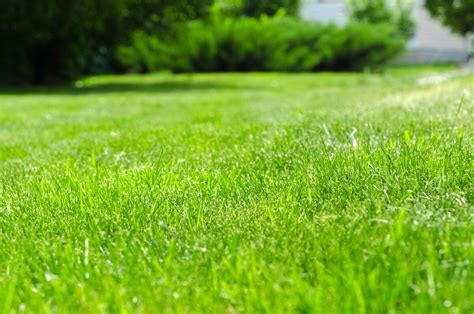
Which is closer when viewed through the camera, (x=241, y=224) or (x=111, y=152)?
(x=241, y=224)

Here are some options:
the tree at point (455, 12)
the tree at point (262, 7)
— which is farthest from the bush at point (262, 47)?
the tree at point (262, 7)

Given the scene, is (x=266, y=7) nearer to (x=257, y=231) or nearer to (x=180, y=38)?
(x=180, y=38)

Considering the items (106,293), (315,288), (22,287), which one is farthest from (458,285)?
(22,287)

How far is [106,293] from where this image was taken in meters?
1.42

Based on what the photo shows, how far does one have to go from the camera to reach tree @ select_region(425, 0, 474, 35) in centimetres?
2731

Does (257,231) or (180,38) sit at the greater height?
(257,231)

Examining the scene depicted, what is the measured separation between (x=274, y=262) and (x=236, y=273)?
12 centimetres

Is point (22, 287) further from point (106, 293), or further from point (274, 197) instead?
point (274, 197)

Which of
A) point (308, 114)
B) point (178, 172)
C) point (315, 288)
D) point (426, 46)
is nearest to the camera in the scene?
point (315, 288)

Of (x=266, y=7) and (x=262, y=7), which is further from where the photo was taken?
(x=266, y=7)

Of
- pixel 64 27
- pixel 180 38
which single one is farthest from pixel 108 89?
pixel 180 38

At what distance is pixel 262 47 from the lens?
76.2 ft

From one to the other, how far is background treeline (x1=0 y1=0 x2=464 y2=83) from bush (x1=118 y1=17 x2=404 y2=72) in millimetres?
37

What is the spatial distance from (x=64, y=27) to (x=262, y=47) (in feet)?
33.2
